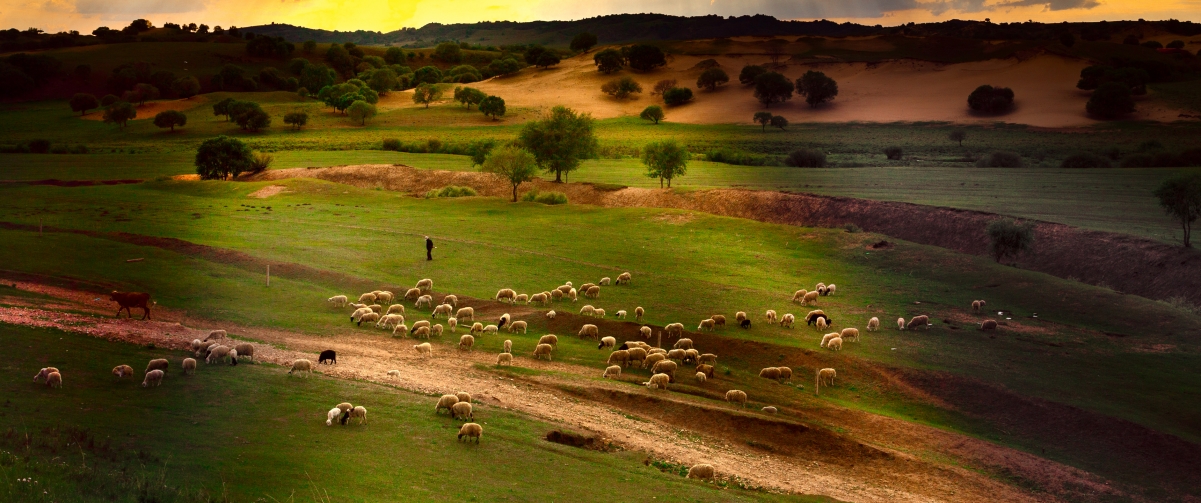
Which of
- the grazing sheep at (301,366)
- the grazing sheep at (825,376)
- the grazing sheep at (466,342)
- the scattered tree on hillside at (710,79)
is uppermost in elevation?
the scattered tree on hillside at (710,79)

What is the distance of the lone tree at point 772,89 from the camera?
528 ft

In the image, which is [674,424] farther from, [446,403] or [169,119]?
[169,119]

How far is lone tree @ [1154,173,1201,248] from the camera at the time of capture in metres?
47.5

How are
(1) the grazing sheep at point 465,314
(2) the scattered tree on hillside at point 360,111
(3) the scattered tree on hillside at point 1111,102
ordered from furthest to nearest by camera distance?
(2) the scattered tree on hillside at point 360,111, (3) the scattered tree on hillside at point 1111,102, (1) the grazing sheep at point 465,314

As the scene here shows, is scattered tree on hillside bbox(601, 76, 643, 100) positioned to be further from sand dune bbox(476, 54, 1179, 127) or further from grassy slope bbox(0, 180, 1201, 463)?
grassy slope bbox(0, 180, 1201, 463)

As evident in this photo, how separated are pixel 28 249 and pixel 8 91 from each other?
317 ft

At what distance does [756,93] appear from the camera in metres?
164

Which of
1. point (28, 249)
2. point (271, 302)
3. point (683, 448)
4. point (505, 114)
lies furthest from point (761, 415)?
point (505, 114)

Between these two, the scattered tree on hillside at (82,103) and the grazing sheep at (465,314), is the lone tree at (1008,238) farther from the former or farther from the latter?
the scattered tree on hillside at (82,103)

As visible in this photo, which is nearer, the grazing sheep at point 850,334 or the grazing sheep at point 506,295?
the grazing sheep at point 850,334

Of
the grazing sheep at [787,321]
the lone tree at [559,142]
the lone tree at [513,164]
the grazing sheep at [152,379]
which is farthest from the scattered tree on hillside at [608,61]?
the grazing sheep at [152,379]

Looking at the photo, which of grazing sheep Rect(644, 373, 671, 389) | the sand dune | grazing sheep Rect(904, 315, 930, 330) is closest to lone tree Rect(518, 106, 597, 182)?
grazing sheep Rect(904, 315, 930, 330)

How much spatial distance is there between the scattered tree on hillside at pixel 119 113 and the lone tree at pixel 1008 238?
11906cm

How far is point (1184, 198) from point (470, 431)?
45984 millimetres
